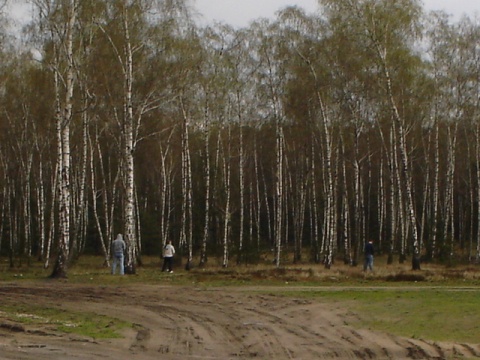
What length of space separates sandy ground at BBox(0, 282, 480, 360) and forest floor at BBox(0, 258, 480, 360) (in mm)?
15

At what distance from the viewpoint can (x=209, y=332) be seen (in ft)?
44.8

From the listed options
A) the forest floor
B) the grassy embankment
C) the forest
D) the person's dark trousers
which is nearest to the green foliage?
the grassy embankment

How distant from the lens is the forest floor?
1141 centimetres

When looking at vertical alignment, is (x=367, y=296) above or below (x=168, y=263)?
below

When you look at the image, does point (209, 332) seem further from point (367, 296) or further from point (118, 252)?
point (118, 252)

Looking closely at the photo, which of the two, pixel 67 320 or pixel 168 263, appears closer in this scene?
pixel 67 320

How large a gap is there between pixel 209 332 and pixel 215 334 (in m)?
0.26

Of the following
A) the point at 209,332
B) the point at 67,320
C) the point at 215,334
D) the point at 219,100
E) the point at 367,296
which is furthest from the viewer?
the point at 219,100

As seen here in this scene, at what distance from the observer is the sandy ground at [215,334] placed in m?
11.4

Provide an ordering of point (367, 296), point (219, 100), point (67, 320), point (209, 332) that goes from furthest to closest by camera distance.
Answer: point (219, 100), point (367, 296), point (67, 320), point (209, 332)

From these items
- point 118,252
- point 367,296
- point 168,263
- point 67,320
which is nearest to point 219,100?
point 168,263

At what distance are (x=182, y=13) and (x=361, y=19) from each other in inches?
340

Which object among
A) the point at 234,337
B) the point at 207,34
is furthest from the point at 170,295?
the point at 207,34

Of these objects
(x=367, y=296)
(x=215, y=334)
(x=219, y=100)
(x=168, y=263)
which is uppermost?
(x=219, y=100)
